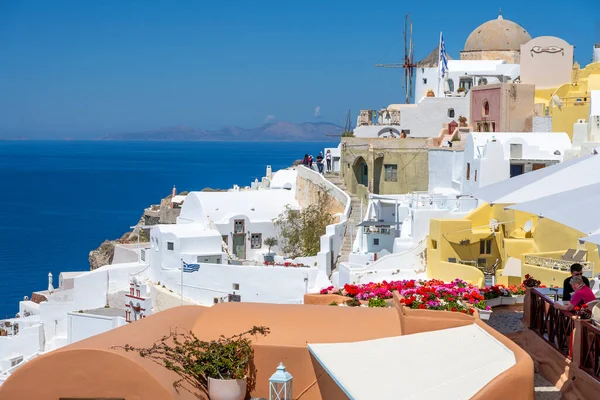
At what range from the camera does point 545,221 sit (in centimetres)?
2334

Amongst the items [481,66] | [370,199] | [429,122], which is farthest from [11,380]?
[481,66]

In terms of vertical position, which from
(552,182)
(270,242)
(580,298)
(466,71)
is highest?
(466,71)

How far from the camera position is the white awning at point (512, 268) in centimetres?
2305

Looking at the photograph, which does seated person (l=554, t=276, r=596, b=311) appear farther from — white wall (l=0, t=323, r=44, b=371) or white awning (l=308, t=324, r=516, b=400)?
white wall (l=0, t=323, r=44, b=371)

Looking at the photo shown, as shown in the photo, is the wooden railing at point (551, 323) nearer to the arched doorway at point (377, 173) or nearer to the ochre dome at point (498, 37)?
the arched doorway at point (377, 173)

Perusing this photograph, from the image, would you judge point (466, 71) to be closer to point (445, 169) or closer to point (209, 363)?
point (445, 169)

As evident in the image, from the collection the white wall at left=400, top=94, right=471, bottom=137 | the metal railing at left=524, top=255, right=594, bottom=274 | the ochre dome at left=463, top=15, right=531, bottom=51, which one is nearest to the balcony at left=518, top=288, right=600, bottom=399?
the metal railing at left=524, top=255, right=594, bottom=274

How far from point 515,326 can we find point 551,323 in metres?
2.51

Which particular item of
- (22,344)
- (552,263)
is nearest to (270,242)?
(22,344)

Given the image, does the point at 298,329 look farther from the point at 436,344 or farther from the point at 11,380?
the point at 11,380

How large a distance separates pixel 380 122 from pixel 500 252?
671 inches

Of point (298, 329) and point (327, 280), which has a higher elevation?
point (298, 329)

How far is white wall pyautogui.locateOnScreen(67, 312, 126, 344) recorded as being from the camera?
1251 inches

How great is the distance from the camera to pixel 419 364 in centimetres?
920
